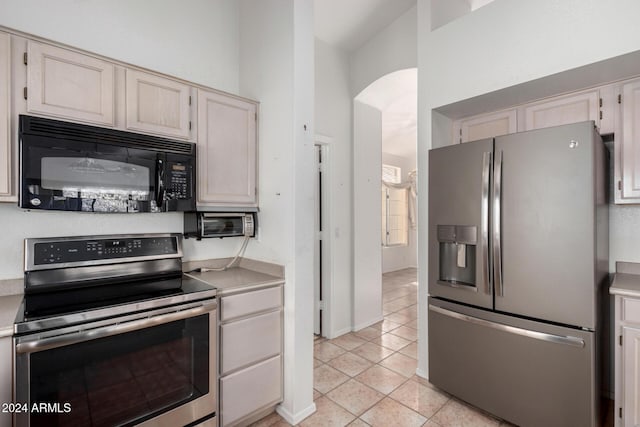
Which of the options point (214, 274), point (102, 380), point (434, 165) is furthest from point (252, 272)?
point (434, 165)

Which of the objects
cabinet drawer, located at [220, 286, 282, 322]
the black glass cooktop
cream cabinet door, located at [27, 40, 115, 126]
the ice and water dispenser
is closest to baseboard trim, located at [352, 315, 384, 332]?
the ice and water dispenser

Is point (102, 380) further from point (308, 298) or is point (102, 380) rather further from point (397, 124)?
point (397, 124)

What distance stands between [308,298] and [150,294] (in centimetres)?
99

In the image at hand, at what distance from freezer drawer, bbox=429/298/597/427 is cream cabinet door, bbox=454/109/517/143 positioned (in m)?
1.45

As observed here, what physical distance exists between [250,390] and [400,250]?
6.05 m

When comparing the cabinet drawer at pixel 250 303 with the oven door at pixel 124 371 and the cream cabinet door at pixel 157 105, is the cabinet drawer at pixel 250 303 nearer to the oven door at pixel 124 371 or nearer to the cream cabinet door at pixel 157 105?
the oven door at pixel 124 371

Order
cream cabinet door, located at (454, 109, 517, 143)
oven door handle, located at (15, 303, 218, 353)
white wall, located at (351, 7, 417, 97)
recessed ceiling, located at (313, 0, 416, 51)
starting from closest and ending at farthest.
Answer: oven door handle, located at (15, 303, 218, 353)
cream cabinet door, located at (454, 109, 517, 143)
recessed ceiling, located at (313, 0, 416, 51)
white wall, located at (351, 7, 417, 97)

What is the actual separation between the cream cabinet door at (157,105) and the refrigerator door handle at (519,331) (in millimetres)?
2222

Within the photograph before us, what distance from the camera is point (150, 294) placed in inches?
63.1

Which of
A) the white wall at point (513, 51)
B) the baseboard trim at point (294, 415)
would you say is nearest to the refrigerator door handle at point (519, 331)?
the white wall at point (513, 51)

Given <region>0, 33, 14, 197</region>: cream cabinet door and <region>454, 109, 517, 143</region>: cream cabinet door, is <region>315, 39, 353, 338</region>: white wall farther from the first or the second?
<region>0, 33, 14, 197</region>: cream cabinet door

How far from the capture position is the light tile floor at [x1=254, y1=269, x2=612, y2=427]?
2057 millimetres

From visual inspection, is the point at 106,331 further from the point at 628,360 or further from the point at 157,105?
the point at 628,360

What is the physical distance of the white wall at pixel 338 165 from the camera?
338 centimetres
